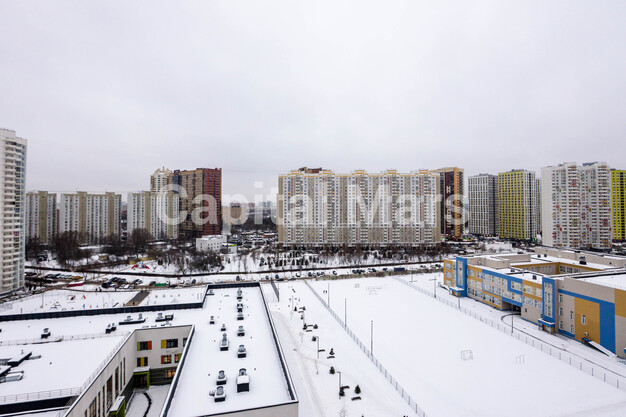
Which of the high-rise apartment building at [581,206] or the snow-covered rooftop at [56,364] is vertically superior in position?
the high-rise apartment building at [581,206]

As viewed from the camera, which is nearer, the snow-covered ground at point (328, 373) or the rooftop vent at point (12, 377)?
the rooftop vent at point (12, 377)

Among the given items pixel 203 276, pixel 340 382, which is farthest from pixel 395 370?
pixel 203 276

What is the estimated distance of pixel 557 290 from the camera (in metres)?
12.3

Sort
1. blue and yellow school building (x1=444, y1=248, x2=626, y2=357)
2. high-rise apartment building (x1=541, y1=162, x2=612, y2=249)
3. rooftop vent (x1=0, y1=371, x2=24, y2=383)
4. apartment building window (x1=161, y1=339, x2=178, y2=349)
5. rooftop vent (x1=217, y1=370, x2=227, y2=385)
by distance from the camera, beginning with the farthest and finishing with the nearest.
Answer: high-rise apartment building (x1=541, y1=162, x2=612, y2=249), blue and yellow school building (x1=444, y1=248, x2=626, y2=357), apartment building window (x1=161, y1=339, x2=178, y2=349), rooftop vent (x1=0, y1=371, x2=24, y2=383), rooftop vent (x1=217, y1=370, x2=227, y2=385)

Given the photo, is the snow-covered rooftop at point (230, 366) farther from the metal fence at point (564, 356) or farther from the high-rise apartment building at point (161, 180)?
the high-rise apartment building at point (161, 180)

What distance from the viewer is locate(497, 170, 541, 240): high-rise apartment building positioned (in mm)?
39125

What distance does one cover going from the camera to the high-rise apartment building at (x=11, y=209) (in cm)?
1766

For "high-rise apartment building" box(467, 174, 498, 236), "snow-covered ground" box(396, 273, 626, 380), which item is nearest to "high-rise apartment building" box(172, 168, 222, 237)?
"snow-covered ground" box(396, 273, 626, 380)

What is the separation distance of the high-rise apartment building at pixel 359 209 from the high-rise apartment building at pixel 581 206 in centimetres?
1186

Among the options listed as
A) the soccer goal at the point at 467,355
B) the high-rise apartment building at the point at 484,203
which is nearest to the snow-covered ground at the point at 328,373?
the soccer goal at the point at 467,355

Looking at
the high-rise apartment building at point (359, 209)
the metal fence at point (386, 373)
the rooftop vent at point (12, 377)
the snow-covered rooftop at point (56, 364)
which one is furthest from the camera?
the high-rise apartment building at point (359, 209)

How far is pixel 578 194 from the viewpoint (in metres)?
31.1

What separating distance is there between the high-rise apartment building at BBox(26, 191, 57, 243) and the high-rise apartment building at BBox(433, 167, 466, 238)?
4883 centimetres

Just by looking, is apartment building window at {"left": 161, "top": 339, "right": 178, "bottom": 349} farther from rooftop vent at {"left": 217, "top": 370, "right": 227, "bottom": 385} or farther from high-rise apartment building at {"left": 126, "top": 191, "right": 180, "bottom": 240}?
high-rise apartment building at {"left": 126, "top": 191, "right": 180, "bottom": 240}
